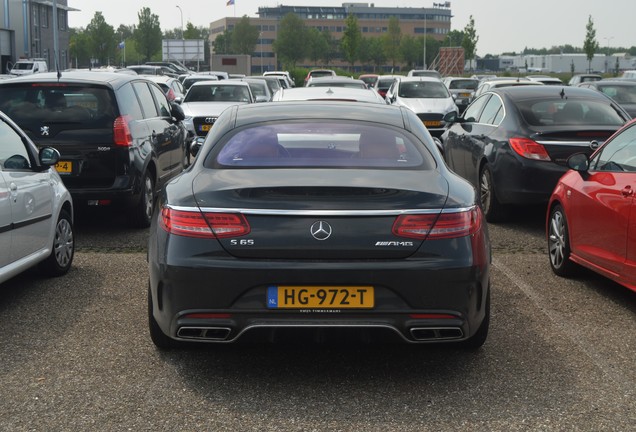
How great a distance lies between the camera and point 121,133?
381 inches

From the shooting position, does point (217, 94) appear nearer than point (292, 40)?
Yes

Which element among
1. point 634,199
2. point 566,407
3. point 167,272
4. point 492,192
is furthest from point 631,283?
point 492,192

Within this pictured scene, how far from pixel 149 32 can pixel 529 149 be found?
10245 centimetres

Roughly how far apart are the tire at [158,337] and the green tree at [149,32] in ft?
347

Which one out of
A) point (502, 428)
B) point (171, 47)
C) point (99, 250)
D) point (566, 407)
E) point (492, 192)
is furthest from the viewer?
point (171, 47)

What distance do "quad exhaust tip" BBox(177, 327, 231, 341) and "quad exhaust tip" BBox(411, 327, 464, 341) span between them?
0.93 metres

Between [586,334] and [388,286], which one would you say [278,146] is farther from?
[586,334]

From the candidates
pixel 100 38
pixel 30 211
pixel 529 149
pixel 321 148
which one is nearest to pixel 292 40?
pixel 100 38

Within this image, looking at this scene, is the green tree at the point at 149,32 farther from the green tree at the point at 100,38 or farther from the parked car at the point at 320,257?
the parked car at the point at 320,257

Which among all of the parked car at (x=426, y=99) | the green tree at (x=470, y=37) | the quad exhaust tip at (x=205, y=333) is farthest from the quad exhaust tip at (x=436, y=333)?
the green tree at (x=470, y=37)

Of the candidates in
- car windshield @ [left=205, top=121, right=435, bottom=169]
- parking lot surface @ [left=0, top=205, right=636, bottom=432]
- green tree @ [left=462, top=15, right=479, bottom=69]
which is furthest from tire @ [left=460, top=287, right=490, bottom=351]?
green tree @ [left=462, top=15, right=479, bottom=69]

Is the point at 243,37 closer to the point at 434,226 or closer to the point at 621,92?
the point at 621,92

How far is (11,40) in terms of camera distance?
250 feet

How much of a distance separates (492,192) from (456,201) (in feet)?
19.7
